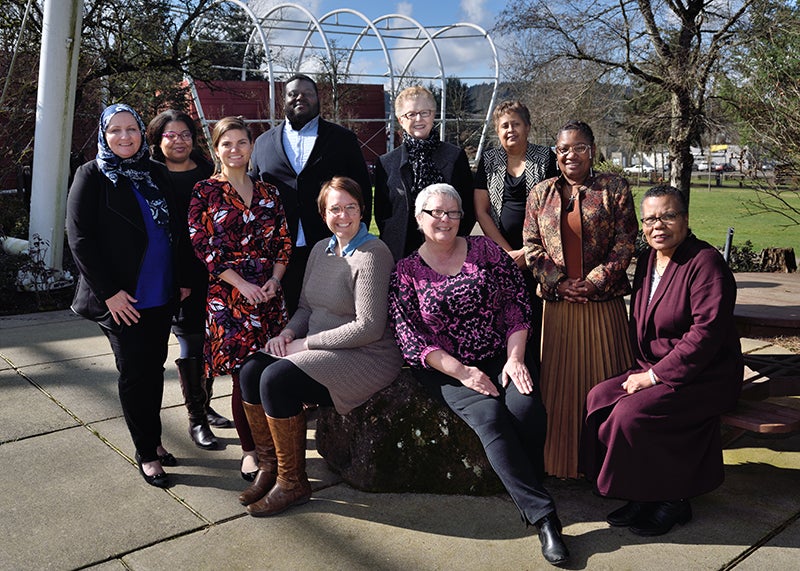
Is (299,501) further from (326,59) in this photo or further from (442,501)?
(326,59)

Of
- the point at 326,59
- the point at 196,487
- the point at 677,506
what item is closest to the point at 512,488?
the point at 677,506

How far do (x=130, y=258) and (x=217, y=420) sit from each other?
1.33m

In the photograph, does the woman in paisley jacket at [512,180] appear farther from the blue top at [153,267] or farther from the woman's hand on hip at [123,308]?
the woman's hand on hip at [123,308]

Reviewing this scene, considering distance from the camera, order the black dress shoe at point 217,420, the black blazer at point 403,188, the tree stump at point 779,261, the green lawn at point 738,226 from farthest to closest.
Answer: the green lawn at point 738,226, the tree stump at point 779,261, the black dress shoe at point 217,420, the black blazer at point 403,188

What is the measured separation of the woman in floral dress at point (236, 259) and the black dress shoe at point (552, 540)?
58.4 inches

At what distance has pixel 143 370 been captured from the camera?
12.0ft

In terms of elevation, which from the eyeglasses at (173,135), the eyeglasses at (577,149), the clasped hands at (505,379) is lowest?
the clasped hands at (505,379)

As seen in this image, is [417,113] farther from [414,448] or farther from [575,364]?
[414,448]

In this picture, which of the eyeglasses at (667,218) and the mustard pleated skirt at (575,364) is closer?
the eyeglasses at (667,218)

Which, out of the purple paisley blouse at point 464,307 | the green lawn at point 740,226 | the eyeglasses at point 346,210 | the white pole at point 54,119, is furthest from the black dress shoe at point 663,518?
the green lawn at point 740,226

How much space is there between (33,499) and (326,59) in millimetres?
28500

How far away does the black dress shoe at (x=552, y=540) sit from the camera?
2.85m

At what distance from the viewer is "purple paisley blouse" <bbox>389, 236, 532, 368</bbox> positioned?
11.1ft

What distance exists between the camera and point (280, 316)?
12.4ft
